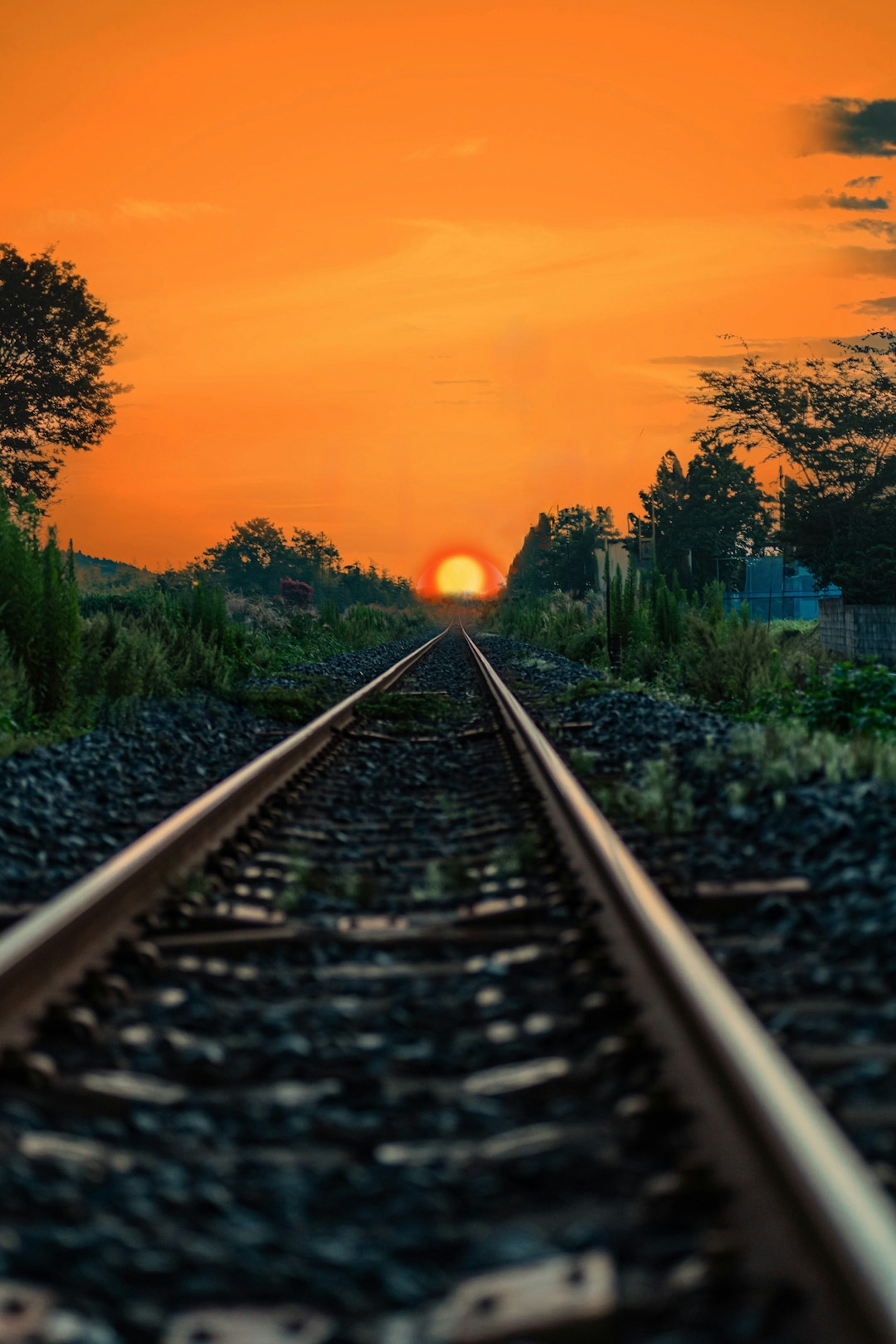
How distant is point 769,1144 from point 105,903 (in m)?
2.42

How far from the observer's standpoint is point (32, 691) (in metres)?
8.76

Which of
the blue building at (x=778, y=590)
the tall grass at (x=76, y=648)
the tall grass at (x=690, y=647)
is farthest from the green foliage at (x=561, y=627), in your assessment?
the blue building at (x=778, y=590)

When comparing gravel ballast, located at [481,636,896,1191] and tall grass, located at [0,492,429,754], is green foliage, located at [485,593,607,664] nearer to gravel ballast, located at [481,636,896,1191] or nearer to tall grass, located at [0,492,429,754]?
tall grass, located at [0,492,429,754]

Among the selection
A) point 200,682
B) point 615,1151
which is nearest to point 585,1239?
point 615,1151

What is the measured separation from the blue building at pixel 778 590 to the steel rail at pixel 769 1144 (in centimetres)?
5461

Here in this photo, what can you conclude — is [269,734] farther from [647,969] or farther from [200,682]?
[647,969]

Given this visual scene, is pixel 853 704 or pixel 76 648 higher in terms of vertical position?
pixel 76 648

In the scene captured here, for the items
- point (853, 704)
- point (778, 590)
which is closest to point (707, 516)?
point (778, 590)

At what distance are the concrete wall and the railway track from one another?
15.8 metres

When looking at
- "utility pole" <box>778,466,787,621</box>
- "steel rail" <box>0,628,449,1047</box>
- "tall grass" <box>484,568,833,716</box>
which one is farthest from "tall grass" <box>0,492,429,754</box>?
"utility pole" <box>778,466,787,621</box>

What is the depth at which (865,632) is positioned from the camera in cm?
1889

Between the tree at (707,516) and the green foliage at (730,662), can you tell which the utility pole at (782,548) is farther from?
the green foliage at (730,662)

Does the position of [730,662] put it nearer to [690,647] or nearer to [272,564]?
[690,647]

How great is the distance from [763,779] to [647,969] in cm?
296
